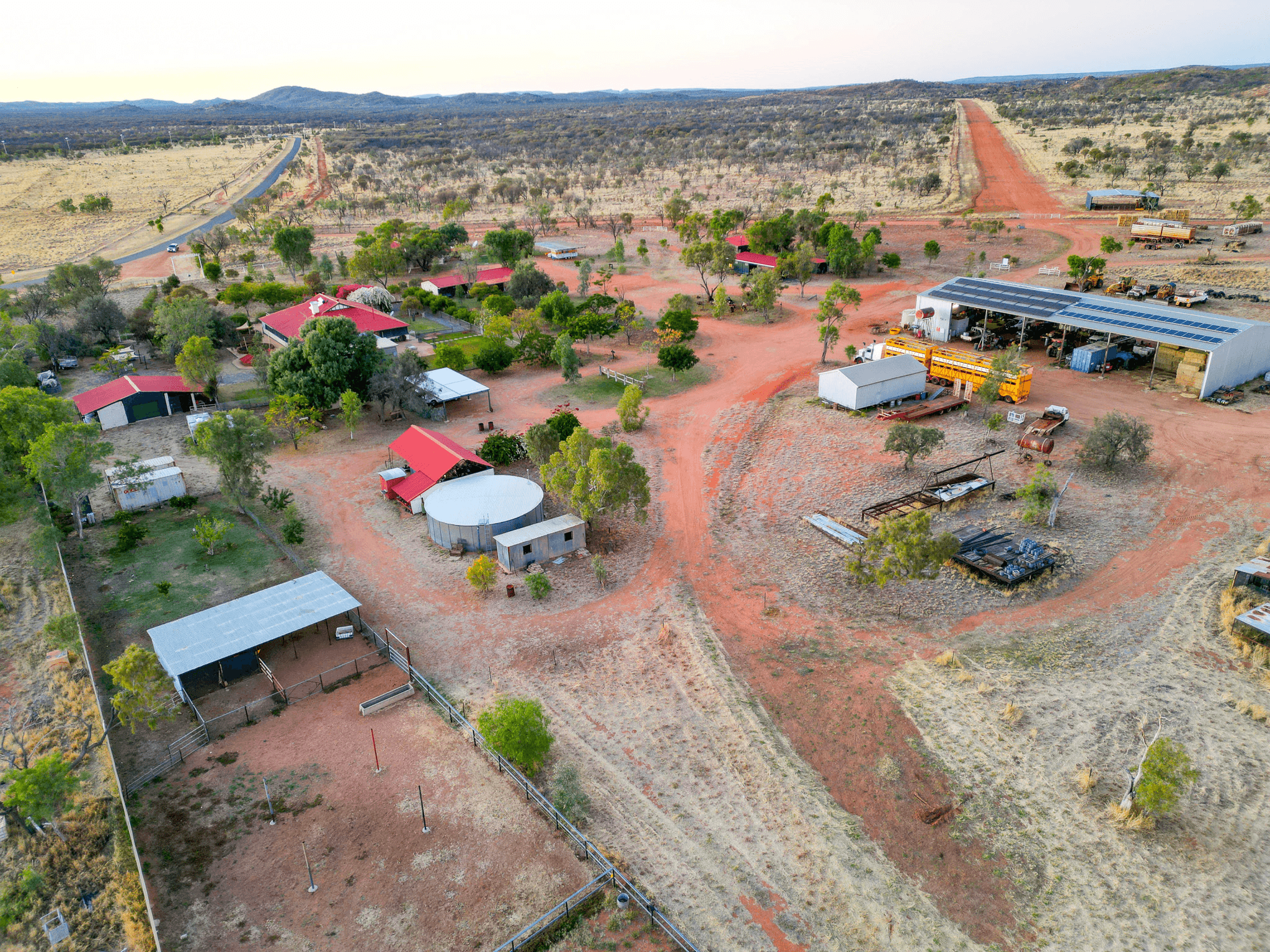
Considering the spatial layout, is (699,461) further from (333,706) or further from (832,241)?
(832,241)

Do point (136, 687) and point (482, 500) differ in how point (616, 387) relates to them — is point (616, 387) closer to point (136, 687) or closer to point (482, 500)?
point (482, 500)

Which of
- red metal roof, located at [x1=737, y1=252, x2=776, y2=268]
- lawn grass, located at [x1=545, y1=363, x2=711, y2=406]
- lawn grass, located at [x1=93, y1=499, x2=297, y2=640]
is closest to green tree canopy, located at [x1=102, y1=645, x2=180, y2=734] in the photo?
lawn grass, located at [x1=93, y1=499, x2=297, y2=640]

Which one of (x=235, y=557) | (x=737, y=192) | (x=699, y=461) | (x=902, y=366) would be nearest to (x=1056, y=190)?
(x=737, y=192)

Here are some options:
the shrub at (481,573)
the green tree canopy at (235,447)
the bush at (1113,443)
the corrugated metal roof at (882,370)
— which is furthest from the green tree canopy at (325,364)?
the bush at (1113,443)

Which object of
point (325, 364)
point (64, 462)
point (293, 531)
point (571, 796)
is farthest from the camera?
point (325, 364)

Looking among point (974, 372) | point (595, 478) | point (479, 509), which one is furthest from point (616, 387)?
point (974, 372)

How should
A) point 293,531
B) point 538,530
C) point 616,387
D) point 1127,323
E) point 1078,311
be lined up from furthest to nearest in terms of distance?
1. point 616,387
2. point 1078,311
3. point 1127,323
4. point 293,531
5. point 538,530
